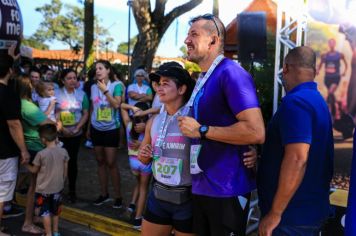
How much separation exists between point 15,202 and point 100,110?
190cm

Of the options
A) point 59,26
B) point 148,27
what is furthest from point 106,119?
point 59,26

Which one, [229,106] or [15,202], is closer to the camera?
[229,106]

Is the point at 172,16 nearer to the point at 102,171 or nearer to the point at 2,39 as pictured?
the point at 2,39

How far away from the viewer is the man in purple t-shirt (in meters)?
2.27

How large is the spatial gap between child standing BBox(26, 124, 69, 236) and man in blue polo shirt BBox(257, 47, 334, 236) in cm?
255

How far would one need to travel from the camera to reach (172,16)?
39.1ft

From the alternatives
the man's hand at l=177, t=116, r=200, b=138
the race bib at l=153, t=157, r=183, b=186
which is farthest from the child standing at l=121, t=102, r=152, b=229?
the man's hand at l=177, t=116, r=200, b=138

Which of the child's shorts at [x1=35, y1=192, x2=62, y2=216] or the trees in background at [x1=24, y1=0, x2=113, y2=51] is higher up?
the trees in background at [x1=24, y1=0, x2=113, y2=51]

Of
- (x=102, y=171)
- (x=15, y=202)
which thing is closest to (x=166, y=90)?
(x=102, y=171)

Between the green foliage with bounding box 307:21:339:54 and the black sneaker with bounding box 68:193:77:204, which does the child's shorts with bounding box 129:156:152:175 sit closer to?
the black sneaker with bounding box 68:193:77:204

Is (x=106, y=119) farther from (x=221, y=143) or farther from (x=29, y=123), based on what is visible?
(x=221, y=143)

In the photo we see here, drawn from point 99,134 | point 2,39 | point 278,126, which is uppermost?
point 2,39

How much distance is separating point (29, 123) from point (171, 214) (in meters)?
2.83

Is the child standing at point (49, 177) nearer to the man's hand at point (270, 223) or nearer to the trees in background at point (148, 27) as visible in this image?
the man's hand at point (270, 223)
